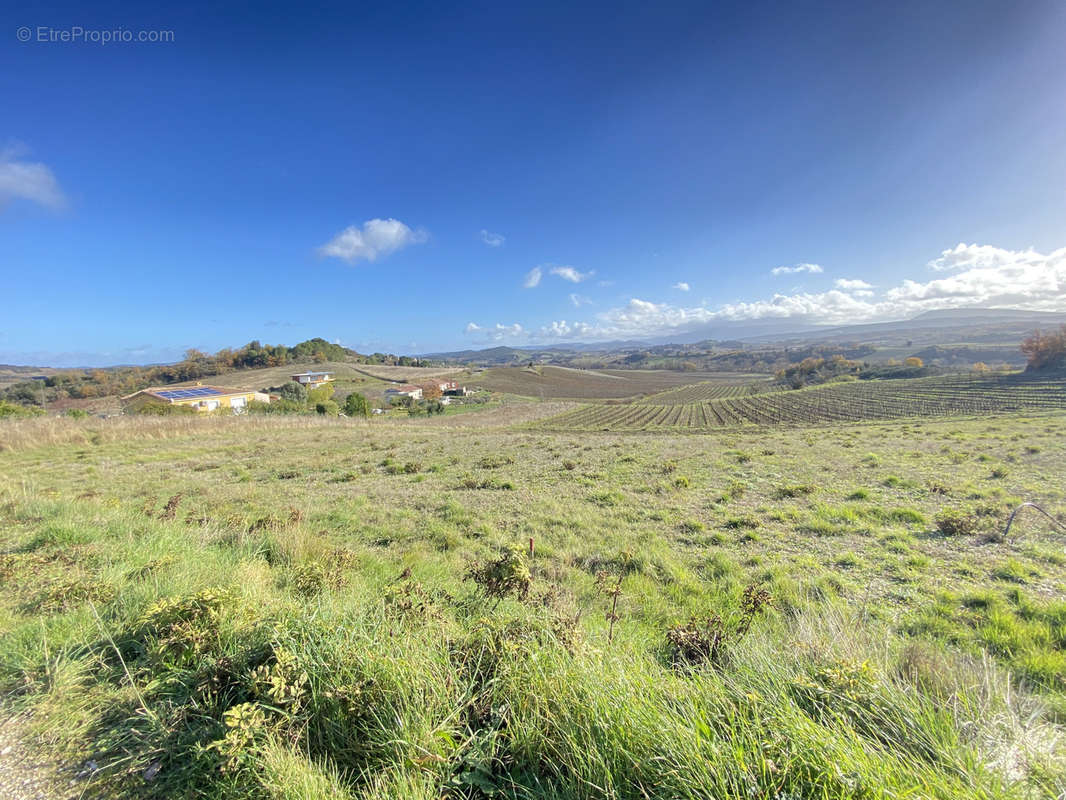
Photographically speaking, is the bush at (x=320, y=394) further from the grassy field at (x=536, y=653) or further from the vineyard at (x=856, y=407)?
the grassy field at (x=536, y=653)

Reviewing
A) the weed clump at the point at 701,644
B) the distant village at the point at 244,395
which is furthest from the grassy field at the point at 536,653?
the distant village at the point at 244,395

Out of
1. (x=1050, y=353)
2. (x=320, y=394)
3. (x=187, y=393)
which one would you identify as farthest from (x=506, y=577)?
(x=1050, y=353)

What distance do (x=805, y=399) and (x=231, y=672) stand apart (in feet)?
225

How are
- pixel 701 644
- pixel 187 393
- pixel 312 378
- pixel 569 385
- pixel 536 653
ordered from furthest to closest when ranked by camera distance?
pixel 569 385
pixel 312 378
pixel 187 393
pixel 701 644
pixel 536 653

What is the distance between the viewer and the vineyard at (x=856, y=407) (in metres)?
38.3

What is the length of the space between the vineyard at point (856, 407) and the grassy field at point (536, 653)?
112 ft

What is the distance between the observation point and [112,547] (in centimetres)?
452

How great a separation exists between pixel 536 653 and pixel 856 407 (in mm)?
57477

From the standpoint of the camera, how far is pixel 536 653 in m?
2.37

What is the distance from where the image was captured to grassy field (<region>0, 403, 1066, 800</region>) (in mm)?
1762

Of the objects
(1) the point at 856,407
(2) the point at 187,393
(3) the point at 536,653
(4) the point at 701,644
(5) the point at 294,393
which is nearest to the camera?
(3) the point at 536,653

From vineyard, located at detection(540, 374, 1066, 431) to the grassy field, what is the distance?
3425cm

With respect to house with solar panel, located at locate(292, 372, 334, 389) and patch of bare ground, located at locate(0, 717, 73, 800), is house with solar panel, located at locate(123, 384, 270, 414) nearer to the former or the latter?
house with solar panel, located at locate(292, 372, 334, 389)

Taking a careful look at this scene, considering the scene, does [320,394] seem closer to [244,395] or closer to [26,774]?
[244,395]
